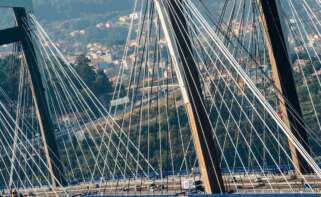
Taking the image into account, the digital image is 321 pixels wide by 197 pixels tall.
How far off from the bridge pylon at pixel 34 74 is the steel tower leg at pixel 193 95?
23.9 m

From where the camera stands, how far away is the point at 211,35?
4100 cm

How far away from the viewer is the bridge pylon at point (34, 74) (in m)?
68.7

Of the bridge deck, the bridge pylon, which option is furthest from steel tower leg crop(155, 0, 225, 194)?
the bridge pylon

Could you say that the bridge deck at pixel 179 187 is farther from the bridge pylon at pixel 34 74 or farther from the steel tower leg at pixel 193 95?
the bridge pylon at pixel 34 74

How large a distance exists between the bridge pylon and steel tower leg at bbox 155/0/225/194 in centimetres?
2395

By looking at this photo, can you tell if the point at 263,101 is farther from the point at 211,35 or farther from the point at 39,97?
the point at 39,97

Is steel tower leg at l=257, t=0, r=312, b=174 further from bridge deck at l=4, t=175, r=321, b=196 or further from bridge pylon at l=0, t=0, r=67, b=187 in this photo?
bridge pylon at l=0, t=0, r=67, b=187

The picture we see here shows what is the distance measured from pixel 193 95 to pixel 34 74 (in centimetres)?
2662

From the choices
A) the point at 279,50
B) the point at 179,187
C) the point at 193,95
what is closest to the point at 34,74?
the point at 179,187

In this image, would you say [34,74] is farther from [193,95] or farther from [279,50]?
[193,95]

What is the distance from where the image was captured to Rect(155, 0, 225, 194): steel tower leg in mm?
44688

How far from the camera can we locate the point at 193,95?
45.2m

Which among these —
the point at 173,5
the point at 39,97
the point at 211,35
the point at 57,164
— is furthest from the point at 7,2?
the point at 211,35

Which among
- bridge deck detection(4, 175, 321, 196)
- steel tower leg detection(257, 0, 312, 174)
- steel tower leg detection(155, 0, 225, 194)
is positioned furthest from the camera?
steel tower leg detection(257, 0, 312, 174)
